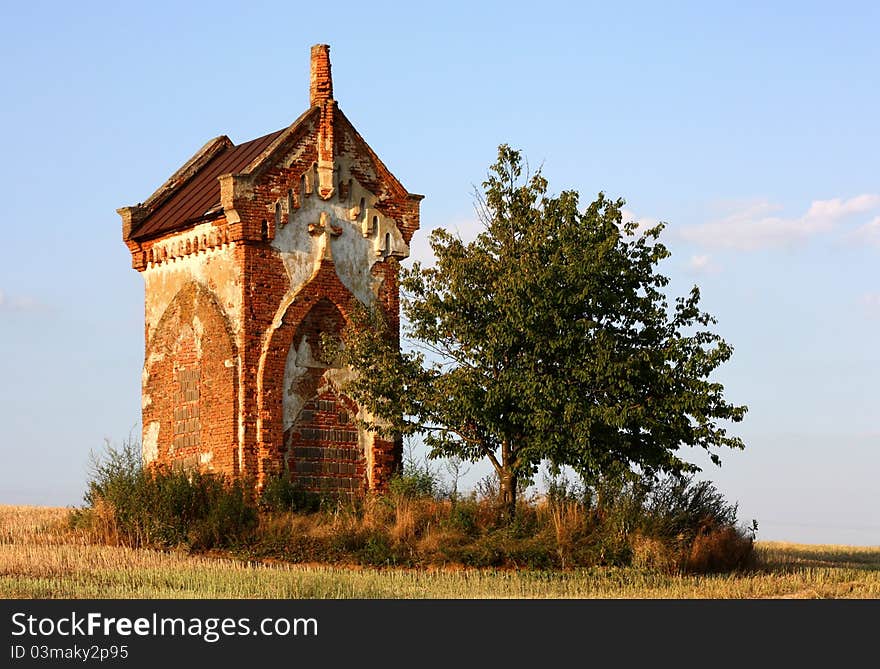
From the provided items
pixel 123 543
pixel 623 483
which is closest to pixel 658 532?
pixel 623 483

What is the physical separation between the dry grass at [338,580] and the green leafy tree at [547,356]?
6.37 feet

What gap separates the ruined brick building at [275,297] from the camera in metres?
32.3

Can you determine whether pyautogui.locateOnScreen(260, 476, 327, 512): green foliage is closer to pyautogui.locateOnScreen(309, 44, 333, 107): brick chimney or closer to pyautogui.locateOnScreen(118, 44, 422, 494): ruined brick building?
pyautogui.locateOnScreen(118, 44, 422, 494): ruined brick building

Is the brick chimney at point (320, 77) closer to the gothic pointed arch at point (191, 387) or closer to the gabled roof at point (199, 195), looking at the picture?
the gabled roof at point (199, 195)

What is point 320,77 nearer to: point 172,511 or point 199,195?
point 199,195

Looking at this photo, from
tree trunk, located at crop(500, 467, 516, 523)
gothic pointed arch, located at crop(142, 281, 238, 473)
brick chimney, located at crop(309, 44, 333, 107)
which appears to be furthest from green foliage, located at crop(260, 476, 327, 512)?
brick chimney, located at crop(309, 44, 333, 107)

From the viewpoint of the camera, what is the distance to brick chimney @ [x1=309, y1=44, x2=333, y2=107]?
34.2 metres

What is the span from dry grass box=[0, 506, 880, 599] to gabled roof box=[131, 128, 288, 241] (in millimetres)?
8033

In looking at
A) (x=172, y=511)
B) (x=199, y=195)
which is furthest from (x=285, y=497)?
(x=199, y=195)

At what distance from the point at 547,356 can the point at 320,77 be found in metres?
9.13

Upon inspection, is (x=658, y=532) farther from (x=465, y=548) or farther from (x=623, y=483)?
(x=465, y=548)

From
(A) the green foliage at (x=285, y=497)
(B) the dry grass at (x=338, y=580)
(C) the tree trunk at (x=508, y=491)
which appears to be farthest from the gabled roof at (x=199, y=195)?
(C) the tree trunk at (x=508, y=491)

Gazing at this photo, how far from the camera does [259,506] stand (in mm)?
31328

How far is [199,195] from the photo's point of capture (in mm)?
35469
